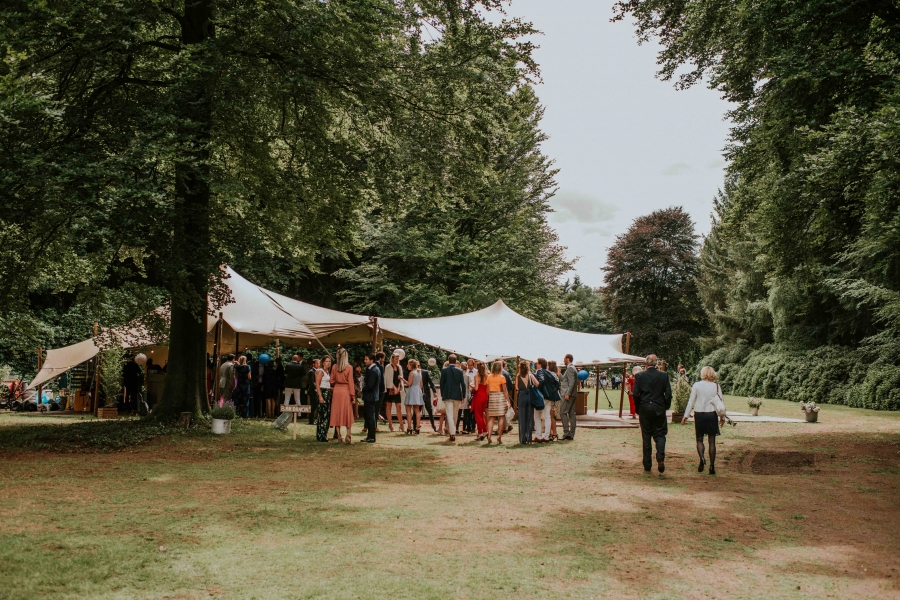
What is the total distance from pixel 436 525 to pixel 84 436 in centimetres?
878

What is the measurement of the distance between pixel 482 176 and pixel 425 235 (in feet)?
37.4

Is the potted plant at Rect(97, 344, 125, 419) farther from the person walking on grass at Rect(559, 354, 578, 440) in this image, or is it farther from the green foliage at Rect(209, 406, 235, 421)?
the person walking on grass at Rect(559, 354, 578, 440)

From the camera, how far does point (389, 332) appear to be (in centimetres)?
1867

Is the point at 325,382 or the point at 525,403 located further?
the point at 325,382

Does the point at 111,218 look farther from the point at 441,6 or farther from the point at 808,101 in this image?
the point at 808,101

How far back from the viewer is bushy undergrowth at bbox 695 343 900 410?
2595cm

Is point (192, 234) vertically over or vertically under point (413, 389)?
over

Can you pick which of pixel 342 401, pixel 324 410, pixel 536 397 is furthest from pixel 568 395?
pixel 324 410

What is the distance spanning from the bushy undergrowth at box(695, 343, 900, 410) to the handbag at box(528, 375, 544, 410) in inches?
Answer: 667

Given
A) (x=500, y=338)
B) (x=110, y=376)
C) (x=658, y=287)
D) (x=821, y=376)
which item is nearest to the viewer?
(x=500, y=338)

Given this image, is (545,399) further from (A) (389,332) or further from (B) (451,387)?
(A) (389,332)

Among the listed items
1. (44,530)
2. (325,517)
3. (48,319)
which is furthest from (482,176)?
(48,319)

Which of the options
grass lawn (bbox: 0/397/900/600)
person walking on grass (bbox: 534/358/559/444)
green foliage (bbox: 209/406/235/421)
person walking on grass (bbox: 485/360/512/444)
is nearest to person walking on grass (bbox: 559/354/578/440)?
person walking on grass (bbox: 534/358/559/444)

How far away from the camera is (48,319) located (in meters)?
26.4
